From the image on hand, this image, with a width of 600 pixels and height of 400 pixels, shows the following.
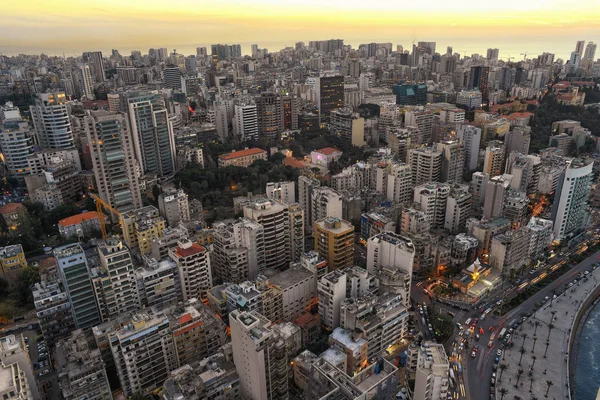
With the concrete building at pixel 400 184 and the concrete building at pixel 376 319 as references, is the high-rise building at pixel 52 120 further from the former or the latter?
the concrete building at pixel 376 319

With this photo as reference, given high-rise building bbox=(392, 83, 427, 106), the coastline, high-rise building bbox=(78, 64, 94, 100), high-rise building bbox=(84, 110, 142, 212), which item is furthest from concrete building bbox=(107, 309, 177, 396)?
high-rise building bbox=(78, 64, 94, 100)

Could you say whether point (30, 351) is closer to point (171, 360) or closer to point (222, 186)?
point (171, 360)

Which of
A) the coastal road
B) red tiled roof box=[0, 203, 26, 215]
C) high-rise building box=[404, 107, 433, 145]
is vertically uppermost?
high-rise building box=[404, 107, 433, 145]

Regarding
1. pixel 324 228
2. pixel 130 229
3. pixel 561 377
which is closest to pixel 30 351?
pixel 130 229

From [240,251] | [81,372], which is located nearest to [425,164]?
[240,251]

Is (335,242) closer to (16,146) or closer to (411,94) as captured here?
(16,146)

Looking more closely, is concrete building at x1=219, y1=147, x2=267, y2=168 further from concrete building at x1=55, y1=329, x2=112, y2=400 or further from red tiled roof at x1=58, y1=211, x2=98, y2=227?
concrete building at x1=55, y1=329, x2=112, y2=400
